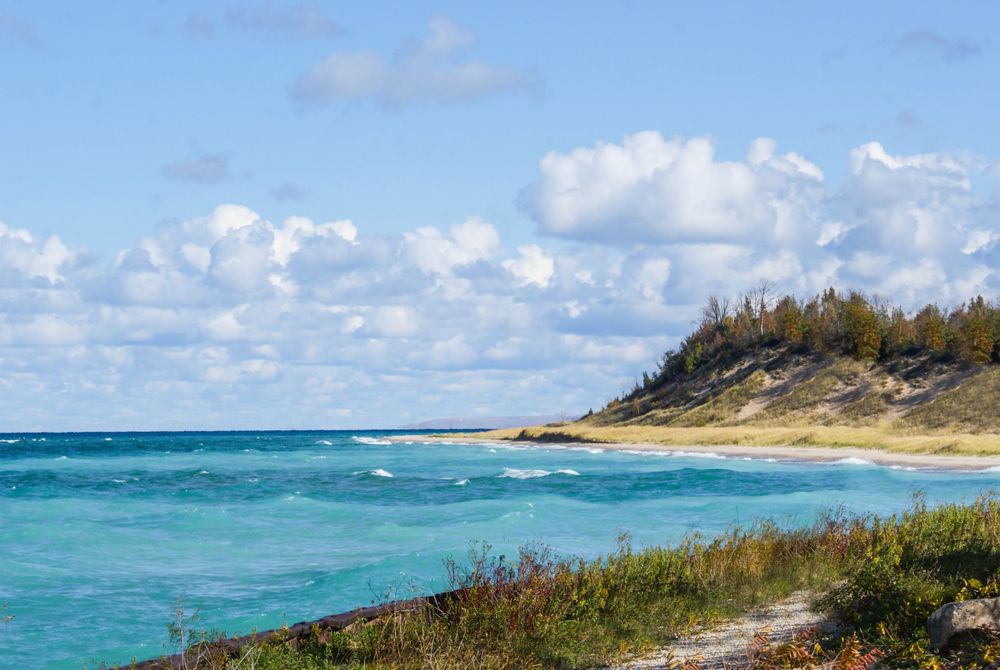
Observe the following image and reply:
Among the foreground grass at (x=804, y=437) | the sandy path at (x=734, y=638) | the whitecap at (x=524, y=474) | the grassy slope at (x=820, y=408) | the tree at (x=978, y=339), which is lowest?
the whitecap at (x=524, y=474)

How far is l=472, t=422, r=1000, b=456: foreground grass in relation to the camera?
5938cm

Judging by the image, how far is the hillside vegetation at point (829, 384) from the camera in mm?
73500

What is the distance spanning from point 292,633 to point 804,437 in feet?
215

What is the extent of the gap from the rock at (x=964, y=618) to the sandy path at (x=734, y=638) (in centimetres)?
158

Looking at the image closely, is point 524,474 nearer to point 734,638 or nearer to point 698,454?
point 698,454

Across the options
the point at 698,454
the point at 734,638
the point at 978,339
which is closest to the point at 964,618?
the point at 734,638

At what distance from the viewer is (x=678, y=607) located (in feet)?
38.0

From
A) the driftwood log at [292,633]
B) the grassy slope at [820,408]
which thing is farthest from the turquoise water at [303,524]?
the grassy slope at [820,408]

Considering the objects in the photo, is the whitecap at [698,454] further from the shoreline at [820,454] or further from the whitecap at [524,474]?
the whitecap at [524,474]

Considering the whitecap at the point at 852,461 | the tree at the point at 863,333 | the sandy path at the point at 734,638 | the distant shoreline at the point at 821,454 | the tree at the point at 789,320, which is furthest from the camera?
the tree at the point at 789,320

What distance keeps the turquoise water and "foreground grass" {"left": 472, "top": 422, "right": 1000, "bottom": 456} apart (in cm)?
858

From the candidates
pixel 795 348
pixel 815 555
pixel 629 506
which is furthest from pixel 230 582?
pixel 795 348

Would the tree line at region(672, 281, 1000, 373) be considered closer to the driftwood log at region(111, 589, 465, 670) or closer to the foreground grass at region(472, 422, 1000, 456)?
the foreground grass at region(472, 422, 1000, 456)

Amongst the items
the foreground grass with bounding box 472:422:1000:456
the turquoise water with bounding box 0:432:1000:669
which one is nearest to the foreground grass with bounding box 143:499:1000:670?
the turquoise water with bounding box 0:432:1000:669
